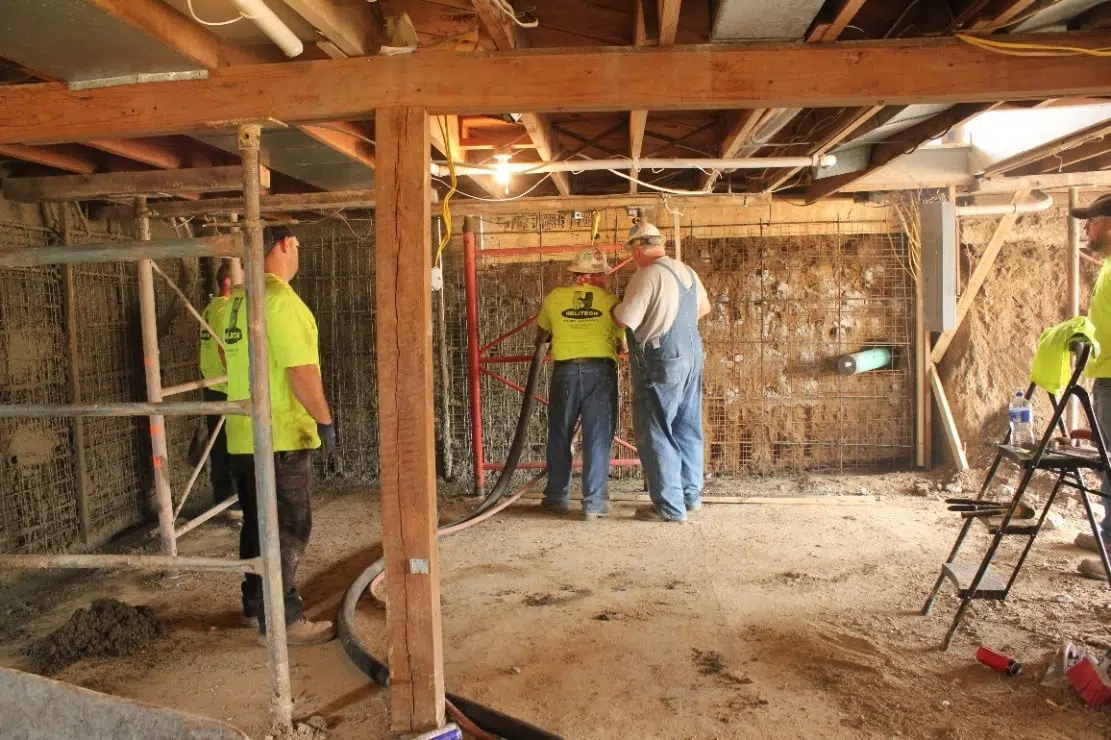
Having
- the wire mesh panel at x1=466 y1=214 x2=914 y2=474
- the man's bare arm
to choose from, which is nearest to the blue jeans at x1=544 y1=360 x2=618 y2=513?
the wire mesh panel at x1=466 y1=214 x2=914 y2=474

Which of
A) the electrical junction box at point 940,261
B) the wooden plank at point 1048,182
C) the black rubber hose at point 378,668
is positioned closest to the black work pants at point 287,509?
the black rubber hose at point 378,668

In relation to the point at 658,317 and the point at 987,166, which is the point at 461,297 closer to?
the point at 658,317

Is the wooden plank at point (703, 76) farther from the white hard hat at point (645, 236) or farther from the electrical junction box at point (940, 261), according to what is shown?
the white hard hat at point (645, 236)

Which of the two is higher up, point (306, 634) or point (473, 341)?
point (473, 341)

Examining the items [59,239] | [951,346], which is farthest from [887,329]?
[59,239]

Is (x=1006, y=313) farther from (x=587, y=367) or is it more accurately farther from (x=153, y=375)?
(x=153, y=375)

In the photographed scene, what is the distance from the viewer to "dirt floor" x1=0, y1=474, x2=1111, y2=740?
2.30m

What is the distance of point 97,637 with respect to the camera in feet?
9.32

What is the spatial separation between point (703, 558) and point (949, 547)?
1.28m

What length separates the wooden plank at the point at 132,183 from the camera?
308 centimetres

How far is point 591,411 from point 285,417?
2157mm

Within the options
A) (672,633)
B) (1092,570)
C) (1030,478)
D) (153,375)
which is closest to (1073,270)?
(1092,570)

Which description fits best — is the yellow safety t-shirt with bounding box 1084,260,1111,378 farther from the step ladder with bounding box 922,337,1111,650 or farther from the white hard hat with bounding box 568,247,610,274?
the white hard hat with bounding box 568,247,610,274

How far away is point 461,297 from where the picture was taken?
552 centimetres
